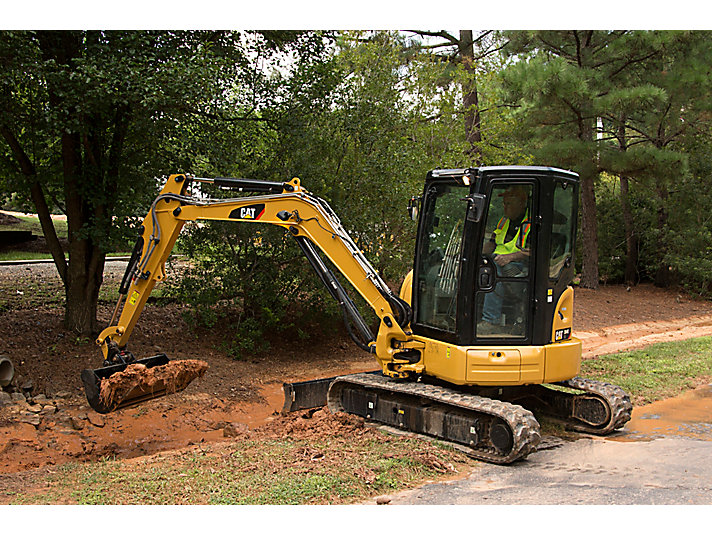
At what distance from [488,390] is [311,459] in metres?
2.13

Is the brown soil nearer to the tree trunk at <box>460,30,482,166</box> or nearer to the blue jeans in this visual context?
the blue jeans

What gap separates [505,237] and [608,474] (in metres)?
2.41

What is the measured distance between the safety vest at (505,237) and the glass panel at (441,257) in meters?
0.37

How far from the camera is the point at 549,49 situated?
20.0 m

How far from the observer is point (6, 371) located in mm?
8648

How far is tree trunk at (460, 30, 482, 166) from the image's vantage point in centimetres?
1637

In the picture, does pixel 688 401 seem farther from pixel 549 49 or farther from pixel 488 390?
pixel 549 49

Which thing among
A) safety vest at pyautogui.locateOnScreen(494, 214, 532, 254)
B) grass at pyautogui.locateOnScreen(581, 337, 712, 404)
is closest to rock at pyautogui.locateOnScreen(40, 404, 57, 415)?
safety vest at pyautogui.locateOnScreen(494, 214, 532, 254)

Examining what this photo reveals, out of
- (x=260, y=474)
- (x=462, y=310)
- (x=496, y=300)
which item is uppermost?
(x=496, y=300)

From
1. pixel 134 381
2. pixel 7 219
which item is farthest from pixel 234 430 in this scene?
pixel 7 219

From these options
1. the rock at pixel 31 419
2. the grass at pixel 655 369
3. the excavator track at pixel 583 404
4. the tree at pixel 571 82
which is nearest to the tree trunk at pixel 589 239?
the tree at pixel 571 82

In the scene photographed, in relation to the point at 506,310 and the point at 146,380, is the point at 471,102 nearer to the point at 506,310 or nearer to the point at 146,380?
the point at 506,310

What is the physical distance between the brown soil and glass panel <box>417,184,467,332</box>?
5.32 ft

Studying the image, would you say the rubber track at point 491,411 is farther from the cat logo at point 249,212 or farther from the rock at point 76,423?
the rock at point 76,423
